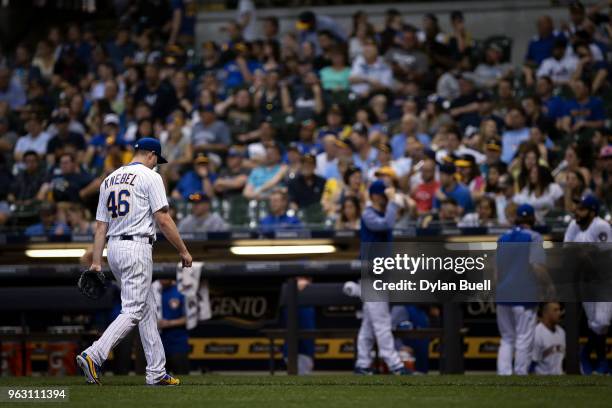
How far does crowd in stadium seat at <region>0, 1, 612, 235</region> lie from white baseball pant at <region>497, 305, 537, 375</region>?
6.12 ft

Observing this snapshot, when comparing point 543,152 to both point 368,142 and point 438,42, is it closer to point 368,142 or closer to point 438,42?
point 368,142

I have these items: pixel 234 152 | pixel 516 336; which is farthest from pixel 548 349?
pixel 234 152

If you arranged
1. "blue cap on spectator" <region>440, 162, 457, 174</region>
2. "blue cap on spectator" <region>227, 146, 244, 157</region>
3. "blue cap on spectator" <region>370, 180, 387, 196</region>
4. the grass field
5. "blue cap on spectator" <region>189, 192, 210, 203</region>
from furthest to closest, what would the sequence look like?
"blue cap on spectator" <region>227, 146, 244, 157</region> → "blue cap on spectator" <region>189, 192, 210, 203</region> → "blue cap on spectator" <region>440, 162, 457, 174</region> → "blue cap on spectator" <region>370, 180, 387, 196</region> → the grass field

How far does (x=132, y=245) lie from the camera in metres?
8.83

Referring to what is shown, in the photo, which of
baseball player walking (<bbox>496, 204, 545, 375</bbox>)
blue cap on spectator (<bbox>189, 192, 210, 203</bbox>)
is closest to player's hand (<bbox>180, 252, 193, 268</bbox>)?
baseball player walking (<bbox>496, 204, 545, 375</bbox>)

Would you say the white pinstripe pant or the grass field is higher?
the white pinstripe pant

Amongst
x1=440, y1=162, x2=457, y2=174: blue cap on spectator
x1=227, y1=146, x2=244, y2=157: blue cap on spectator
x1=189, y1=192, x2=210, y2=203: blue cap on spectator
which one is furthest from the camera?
x1=227, y1=146, x2=244, y2=157: blue cap on spectator

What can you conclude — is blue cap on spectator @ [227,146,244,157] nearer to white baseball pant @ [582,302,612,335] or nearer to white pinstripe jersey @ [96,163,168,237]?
white baseball pant @ [582,302,612,335]

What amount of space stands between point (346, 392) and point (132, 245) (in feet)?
6.17

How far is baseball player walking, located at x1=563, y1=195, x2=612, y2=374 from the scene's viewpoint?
38.0 ft

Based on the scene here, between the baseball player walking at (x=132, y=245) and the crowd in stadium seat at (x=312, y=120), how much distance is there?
516 centimetres

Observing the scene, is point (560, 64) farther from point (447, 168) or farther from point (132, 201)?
point (132, 201)

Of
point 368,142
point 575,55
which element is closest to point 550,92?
point 575,55

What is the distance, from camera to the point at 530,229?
11.9 metres
